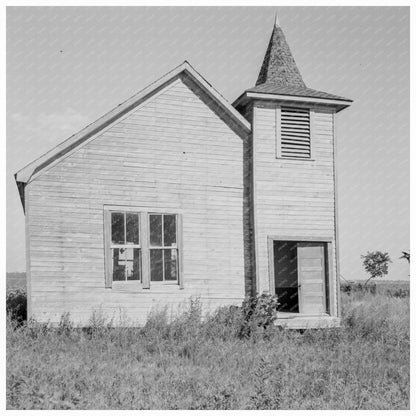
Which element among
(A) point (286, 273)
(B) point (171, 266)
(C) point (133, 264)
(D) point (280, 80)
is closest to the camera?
(C) point (133, 264)

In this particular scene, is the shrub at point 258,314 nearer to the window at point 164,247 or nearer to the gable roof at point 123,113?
the window at point 164,247

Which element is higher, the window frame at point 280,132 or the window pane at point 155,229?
the window frame at point 280,132

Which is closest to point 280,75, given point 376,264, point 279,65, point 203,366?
point 279,65

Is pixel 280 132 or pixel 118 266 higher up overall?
pixel 280 132

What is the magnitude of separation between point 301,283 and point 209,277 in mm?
2939

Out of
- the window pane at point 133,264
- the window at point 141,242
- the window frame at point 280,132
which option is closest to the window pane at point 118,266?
the window at point 141,242

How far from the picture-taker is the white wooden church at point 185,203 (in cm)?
1332

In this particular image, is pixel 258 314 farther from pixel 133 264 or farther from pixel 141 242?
pixel 133 264

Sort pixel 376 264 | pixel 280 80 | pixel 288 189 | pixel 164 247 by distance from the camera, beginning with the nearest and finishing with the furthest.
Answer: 1. pixel 164 247
2. pixel 288 189
3. pixel 280 80
4. pixel 376 264

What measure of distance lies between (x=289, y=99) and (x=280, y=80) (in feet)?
5.98

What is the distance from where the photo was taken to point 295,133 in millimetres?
15859

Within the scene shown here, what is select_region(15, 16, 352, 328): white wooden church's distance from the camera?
1332cm

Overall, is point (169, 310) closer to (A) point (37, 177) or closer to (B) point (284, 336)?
(B) point (284, 336)

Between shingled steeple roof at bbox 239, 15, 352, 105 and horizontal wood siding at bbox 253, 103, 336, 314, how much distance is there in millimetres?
550
